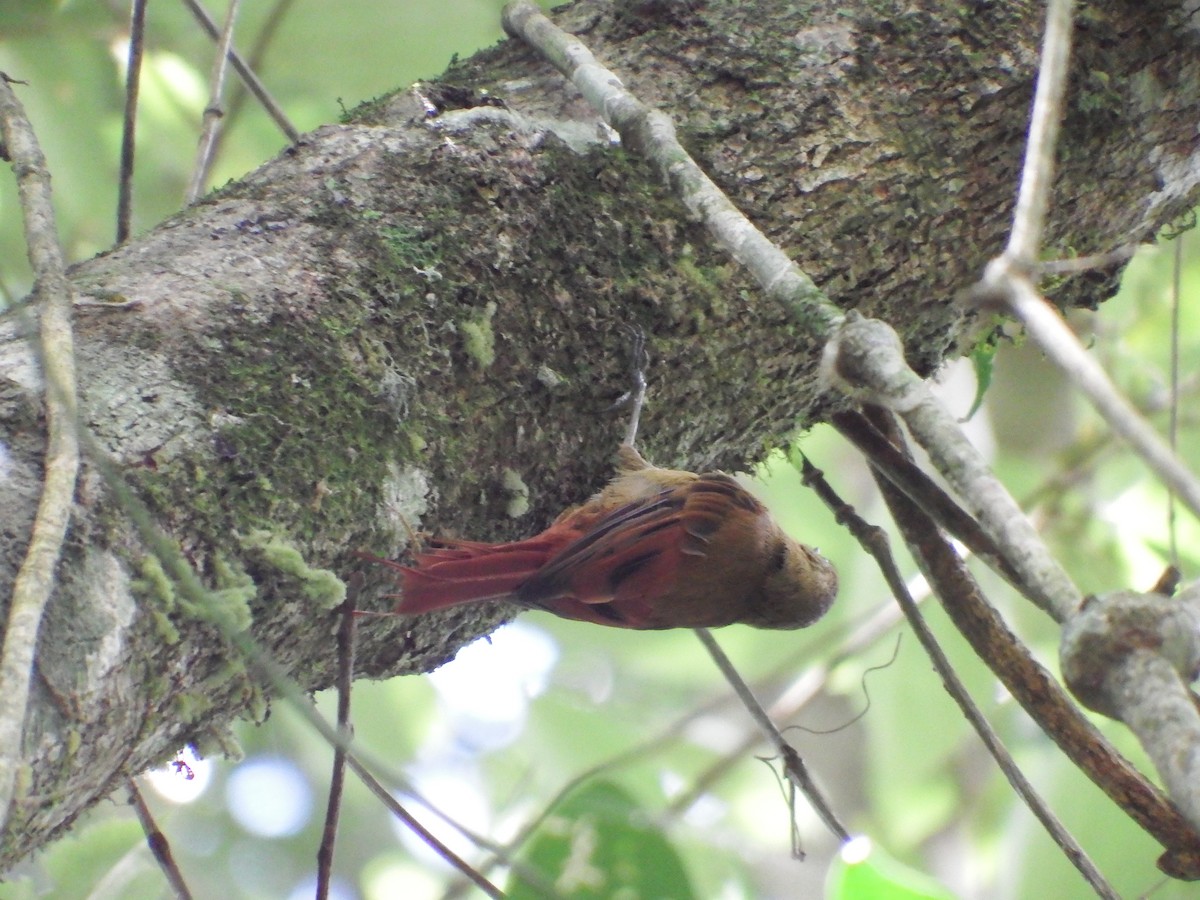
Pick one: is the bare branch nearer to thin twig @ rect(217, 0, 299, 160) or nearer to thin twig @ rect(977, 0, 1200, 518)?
thin twig @ rect(977, 0, 1200, 518)

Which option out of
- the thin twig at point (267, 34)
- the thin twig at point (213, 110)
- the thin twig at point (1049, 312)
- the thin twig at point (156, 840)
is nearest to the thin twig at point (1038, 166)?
the thin twig at point (1049, 312)

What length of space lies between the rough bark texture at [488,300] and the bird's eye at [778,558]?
55 cm

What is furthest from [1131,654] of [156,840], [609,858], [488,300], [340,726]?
[156,840]

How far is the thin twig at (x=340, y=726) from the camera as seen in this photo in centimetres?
142

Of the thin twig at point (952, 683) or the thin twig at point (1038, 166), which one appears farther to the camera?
the thin twig at point (952, 683)

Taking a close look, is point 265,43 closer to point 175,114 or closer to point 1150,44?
point 175,114

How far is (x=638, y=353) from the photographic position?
1701 mm

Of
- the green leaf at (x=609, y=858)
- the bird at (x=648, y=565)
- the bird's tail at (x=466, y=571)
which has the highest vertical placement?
the bird at (x=648, y=565)

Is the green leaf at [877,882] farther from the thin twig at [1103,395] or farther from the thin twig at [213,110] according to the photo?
the thin twig at [213,110]

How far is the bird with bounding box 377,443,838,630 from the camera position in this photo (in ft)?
5.63

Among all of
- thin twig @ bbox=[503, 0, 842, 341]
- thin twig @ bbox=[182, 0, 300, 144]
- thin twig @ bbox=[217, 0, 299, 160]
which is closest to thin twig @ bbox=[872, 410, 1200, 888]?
thin twig @ bbox=[503, 0, 842, 341]

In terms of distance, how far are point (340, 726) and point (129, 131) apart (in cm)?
122

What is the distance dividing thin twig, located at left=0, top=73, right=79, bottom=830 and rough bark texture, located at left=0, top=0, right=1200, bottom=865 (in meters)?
0.03

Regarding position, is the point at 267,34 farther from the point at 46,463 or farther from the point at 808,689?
the point at 808,689
